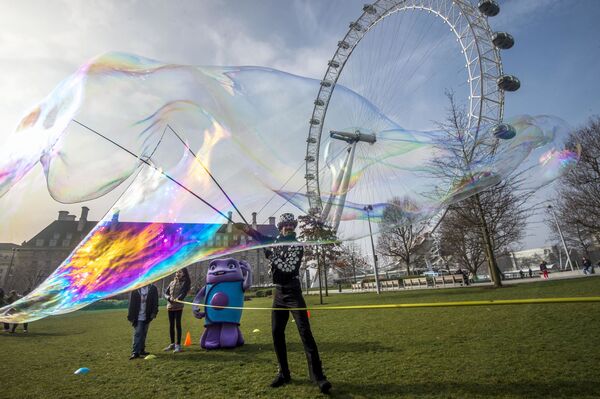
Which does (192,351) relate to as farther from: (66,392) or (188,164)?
(188,164)

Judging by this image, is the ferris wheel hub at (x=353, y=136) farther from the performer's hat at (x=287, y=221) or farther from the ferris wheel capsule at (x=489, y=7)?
the ferris wheel capsule at (x=489, y=7)

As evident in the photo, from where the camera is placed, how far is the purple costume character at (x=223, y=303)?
26.2 ft

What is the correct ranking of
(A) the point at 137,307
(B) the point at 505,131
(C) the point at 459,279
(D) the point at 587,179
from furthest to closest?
(C) the point at 459,279 → (D) the point at 587,179 → (A) the point at 137,307 → (B) the point at 505,131

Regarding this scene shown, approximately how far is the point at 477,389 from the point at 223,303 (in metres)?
5.82

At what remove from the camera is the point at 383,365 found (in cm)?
523

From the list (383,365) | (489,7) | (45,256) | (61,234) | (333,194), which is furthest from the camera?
(61,234)

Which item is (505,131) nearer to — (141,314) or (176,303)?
(176,303)

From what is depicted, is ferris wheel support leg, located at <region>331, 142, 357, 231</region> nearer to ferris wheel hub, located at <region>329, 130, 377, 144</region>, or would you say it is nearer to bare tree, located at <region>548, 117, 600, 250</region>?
ferris wheel hub, located at <region>329, 130, 377, 144</region>

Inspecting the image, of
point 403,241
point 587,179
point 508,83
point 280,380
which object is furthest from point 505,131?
point 403,241

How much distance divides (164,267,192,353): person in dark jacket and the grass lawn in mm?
394

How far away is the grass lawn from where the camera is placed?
408 cm

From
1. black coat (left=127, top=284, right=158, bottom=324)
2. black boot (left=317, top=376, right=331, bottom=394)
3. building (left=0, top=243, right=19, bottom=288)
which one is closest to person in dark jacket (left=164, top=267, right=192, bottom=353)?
black coat (left=127, top=284, right=158, bottom=324)

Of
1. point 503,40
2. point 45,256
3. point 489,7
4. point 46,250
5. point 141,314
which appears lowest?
point 141,314

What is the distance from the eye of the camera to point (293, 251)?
4.89 meters
